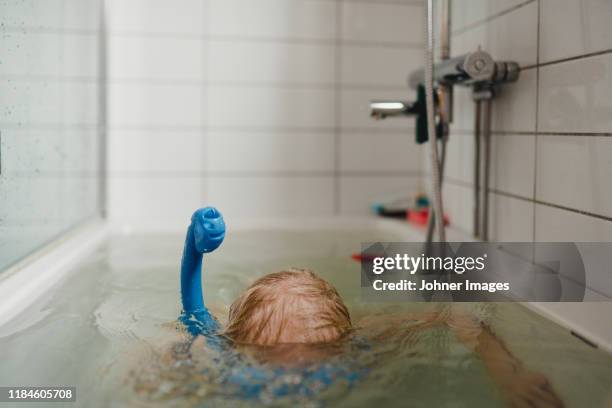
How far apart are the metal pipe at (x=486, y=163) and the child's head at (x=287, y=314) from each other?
906mm

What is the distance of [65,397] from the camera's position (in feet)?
3.00

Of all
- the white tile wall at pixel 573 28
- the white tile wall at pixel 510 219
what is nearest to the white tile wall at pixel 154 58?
the white tile wall at pixel 510 219

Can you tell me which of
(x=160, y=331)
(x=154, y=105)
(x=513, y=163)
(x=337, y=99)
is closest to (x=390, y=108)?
(x=513, y=163)

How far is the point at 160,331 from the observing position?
118 cm

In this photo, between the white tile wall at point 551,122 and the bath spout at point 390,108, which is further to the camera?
the bath spout at point 390,108

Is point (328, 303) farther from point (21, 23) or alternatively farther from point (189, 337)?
point (21, 23)

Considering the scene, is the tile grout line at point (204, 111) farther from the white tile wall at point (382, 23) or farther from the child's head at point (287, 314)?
the child's head at point (287, 314)

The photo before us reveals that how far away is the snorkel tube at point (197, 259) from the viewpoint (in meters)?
1.06

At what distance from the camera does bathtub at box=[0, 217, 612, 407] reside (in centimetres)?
93

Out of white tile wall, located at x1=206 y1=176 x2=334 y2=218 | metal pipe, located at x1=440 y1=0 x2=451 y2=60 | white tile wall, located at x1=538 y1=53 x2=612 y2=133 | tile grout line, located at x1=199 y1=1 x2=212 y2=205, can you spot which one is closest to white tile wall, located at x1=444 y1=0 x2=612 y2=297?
white tile wall, located at x1=538 y1=53 x2=612 y2=133

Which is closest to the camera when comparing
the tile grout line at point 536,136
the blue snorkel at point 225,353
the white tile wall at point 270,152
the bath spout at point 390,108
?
the blue snorkel at point 225,353

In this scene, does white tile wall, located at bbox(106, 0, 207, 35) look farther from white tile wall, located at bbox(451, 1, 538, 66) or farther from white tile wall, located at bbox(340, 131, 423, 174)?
white tile wall, located at bbox(451, 1, 538, 66)

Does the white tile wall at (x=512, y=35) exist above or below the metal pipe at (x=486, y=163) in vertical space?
above

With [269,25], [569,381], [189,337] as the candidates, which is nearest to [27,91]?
[189,337]
